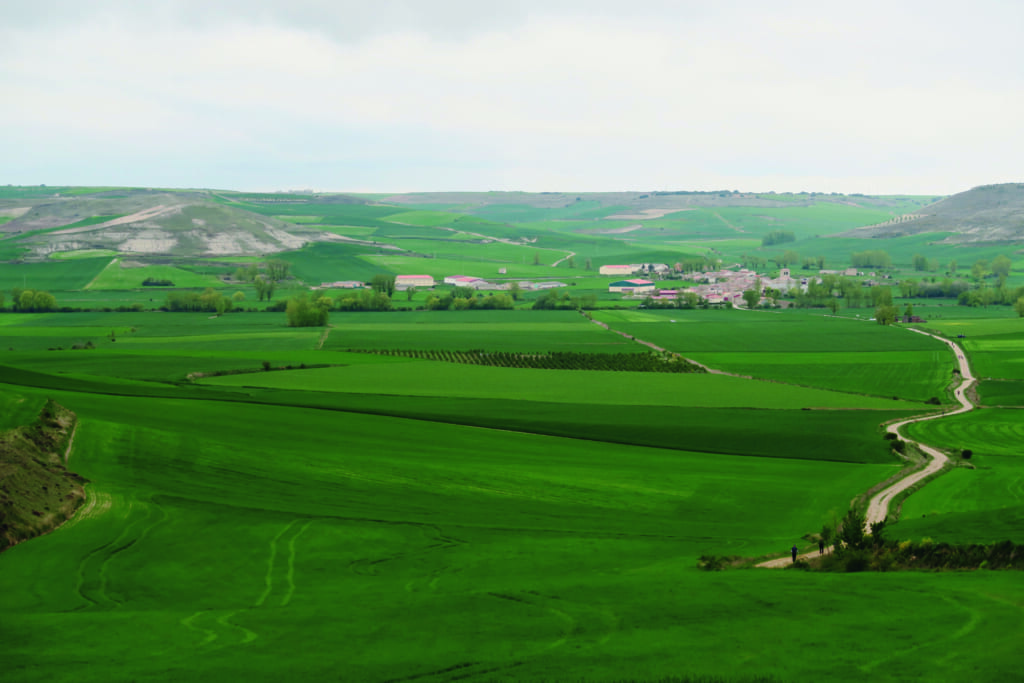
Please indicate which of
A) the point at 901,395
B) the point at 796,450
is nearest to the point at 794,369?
the point at 901,395

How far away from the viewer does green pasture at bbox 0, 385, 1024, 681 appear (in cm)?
2223

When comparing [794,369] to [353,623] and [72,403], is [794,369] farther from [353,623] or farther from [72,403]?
[353,623]

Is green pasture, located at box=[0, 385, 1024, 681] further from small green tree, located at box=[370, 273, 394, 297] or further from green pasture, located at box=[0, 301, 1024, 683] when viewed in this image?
small green tree, located at box=[370, 273, 394, 297]

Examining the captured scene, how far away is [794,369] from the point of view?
305 ft

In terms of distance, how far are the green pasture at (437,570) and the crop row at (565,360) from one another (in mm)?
36915

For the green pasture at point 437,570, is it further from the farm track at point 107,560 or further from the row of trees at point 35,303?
the row of trees at point 35,303

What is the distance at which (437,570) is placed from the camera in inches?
1312

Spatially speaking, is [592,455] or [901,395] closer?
[592,455]

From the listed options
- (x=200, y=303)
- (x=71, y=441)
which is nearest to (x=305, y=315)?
(x=200, y=303)

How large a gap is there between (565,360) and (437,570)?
65.9m

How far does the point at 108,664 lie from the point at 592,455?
34.6 meters

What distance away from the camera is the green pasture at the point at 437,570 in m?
22.2

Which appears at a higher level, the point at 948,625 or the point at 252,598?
the point at 948,625

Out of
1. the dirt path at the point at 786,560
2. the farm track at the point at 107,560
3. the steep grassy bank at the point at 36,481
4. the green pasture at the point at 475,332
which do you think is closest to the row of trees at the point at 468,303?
the green pasture at the point at 475,332
